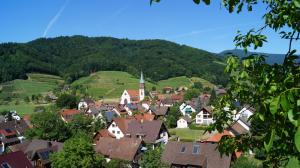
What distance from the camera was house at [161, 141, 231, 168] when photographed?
120 feet

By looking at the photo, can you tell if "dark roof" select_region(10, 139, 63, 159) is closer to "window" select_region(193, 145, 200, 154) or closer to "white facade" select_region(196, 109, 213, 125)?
"window" select_region(193, 145, 200, 154)

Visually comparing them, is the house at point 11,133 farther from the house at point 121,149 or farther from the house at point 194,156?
the house at point 194,156

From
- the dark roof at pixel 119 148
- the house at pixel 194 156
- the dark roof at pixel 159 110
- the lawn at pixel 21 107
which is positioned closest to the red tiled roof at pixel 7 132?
the dark roof at pixel 119 148

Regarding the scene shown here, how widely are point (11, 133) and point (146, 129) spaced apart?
25745mm

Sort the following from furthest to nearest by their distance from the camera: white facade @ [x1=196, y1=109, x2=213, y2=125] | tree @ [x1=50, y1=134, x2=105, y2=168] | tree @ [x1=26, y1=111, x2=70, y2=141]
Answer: white facade @ [x1=196, y1=109, x2=213, y2=125], tree @ [x1=26, y1=111, x2=70, y2=141], tree @ [x1=50, y1=134, x2=105, y2=168]

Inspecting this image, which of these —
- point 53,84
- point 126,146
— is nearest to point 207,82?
point 53,84

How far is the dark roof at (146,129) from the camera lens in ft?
175

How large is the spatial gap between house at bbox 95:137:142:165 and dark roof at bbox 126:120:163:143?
326 inches

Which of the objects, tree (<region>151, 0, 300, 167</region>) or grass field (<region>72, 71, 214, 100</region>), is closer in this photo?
tree (<region>151, 0, 300, 167</region>)

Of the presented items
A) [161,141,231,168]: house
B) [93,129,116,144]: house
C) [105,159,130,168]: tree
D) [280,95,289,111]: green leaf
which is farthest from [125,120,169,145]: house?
[280,95,289,111]: green leaf

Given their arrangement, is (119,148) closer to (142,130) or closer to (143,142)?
(143,142)

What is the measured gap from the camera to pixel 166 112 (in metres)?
85.6

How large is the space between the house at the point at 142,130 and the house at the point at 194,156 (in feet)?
39.4

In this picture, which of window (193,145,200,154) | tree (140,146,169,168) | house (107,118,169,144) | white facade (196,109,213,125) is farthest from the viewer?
white facade (196,109,213,125)
